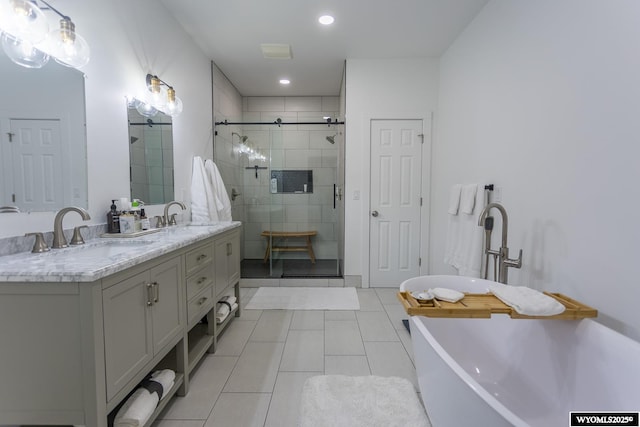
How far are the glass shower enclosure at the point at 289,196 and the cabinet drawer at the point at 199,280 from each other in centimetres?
189

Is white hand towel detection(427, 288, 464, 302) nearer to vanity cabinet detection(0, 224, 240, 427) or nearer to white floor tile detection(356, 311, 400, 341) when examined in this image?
white floor tile detection(356, 311, 400, 341)

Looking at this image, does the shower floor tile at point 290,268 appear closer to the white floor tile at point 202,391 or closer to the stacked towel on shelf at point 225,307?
the stacked towel on shelf at point 225,307

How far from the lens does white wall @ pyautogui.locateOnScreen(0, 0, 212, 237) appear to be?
1.58m

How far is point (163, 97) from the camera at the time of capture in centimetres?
230

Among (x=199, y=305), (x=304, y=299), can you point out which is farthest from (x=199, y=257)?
(x=304, y=299)

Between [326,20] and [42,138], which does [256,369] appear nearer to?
[42,138]

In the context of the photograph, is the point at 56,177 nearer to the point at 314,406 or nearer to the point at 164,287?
the point at 164,287

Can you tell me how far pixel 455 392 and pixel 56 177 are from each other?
6.69 feet

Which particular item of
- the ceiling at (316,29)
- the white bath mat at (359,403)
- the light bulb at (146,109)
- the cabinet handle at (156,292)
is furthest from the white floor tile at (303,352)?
the ceiling at (316,29)

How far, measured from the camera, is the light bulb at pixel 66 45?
4.54 feet

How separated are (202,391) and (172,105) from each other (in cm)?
216

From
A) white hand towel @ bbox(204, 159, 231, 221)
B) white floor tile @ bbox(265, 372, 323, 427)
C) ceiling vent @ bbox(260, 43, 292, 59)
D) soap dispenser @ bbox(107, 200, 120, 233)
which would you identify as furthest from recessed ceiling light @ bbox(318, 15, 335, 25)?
white floor tile @ bbox(265, 372, 323, 427)

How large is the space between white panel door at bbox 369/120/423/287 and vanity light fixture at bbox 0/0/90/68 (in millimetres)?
2711

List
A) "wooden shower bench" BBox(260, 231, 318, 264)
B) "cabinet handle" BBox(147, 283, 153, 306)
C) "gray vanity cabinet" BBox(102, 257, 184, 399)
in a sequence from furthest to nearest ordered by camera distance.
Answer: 1. "wooden shower bench" BBox(260, 231, 318, 264)
2. "cabinet handle" BBox(147, 283, 153, 306)
3. "gray vanity cabinet" BBox(102, 257, 184, 399)
